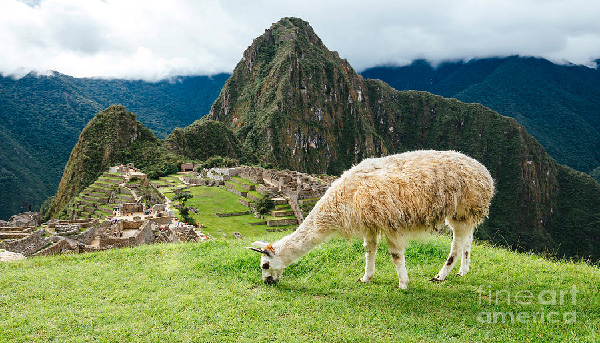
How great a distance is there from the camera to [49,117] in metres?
94.8

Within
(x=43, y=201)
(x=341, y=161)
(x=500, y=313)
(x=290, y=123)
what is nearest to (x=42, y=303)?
(x=500, y=313)

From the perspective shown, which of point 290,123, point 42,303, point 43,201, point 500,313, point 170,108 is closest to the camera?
point 500,313

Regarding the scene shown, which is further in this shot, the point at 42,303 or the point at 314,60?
the point at 314,60

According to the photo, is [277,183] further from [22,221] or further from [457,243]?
[457,243]

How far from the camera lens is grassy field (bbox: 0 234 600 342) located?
11.9ft

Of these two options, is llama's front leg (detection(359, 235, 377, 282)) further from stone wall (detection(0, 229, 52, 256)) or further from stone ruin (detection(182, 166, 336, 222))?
stone ruin (detection(182, 166, 336, 222))

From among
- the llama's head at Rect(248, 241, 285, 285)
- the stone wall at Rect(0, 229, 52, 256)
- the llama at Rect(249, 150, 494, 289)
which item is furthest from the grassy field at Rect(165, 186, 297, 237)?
the llama at Rect(249, 150, 494, 289)

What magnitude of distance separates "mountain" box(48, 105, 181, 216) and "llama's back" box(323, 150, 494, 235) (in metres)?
60.4

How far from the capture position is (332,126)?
141125mm

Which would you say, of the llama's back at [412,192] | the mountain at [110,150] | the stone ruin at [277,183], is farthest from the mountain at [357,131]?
the llama's back at [412,192]

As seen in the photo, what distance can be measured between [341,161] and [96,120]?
8532 cm

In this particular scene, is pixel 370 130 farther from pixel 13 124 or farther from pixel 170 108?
pixel 13 124

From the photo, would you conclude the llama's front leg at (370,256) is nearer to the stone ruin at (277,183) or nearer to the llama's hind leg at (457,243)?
the llama's hind leg at (457,243)

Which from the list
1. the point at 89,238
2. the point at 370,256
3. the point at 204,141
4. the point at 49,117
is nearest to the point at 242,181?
the point at 89,238
